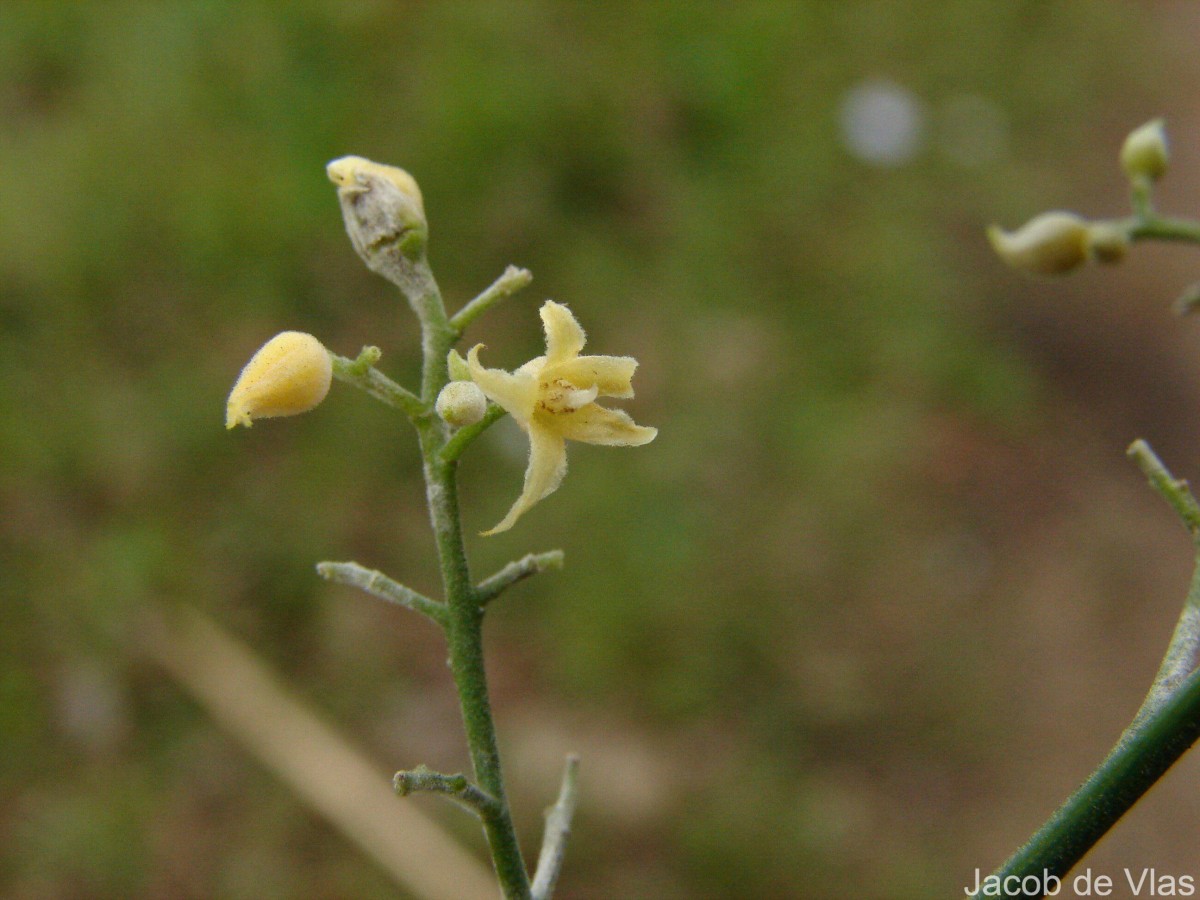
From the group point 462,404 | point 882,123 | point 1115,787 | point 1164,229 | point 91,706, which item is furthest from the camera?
point 882,123

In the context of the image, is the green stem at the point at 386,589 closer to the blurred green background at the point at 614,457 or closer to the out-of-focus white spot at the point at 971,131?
the blurred green background at the point at 614,457

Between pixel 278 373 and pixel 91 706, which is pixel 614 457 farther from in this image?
pixel 278 373

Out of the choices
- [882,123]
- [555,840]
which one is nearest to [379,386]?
[555,840]

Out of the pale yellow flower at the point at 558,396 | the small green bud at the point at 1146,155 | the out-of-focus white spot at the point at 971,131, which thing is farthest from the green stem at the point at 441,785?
the out-of-focus white spot at the point at 971,131

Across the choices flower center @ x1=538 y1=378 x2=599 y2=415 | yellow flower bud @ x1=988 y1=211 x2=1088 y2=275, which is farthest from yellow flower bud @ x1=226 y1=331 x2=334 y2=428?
yellow flower bud @ x1=988 y1=211 x2=1088 y2=275

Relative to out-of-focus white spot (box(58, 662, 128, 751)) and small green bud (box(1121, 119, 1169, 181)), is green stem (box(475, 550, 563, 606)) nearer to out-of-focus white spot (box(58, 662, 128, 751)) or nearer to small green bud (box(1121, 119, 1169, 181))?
small green bud (box(1121, 119, 1169, 181))

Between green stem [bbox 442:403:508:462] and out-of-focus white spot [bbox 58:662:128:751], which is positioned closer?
green stem [bbox 442:403:508:462]
